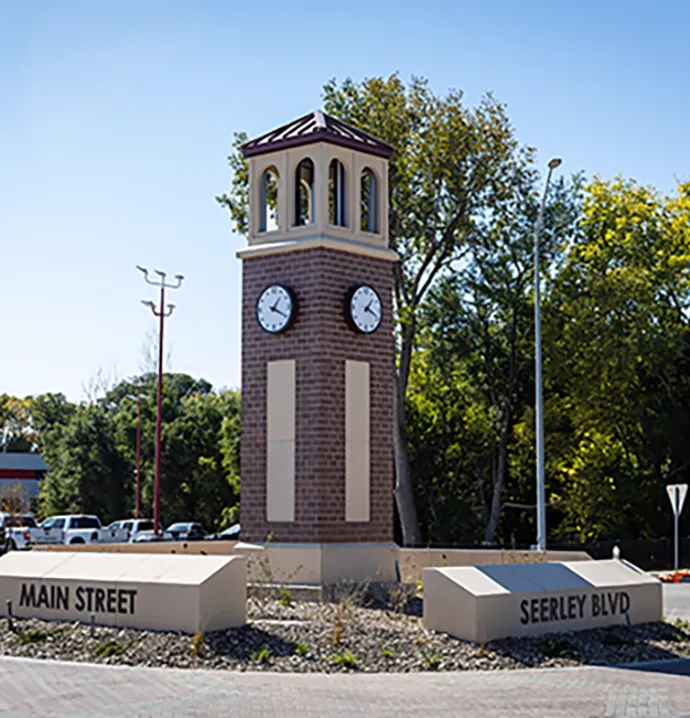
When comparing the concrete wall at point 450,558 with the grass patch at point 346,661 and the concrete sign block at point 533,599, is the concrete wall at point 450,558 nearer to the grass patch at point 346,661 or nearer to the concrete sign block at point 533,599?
the concrete sign block at point 533,599

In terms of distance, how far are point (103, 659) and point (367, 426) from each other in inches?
305

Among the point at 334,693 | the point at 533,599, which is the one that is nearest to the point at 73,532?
the point at 533,599

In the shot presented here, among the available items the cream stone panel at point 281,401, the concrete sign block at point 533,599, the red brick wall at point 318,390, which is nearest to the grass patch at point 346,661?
the concrete sign block at point 533,599

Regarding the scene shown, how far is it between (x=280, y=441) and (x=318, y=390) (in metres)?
1.15

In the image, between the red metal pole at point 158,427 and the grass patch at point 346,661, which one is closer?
the grass patch at point 346,661

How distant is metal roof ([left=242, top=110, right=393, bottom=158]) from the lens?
21000 millimetres

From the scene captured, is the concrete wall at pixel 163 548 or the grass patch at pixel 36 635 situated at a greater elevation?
the concrete wall at pixel 163 548

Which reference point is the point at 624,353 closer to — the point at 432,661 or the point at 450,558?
the point at 450,558

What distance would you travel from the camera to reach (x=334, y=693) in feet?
39.9

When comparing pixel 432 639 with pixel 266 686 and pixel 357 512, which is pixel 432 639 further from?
pixel 357 512

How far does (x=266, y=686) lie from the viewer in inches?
491

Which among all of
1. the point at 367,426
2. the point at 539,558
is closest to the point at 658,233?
the point at 539,558

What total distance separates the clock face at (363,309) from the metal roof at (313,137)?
2.67m

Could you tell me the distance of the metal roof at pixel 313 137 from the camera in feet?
68.9
